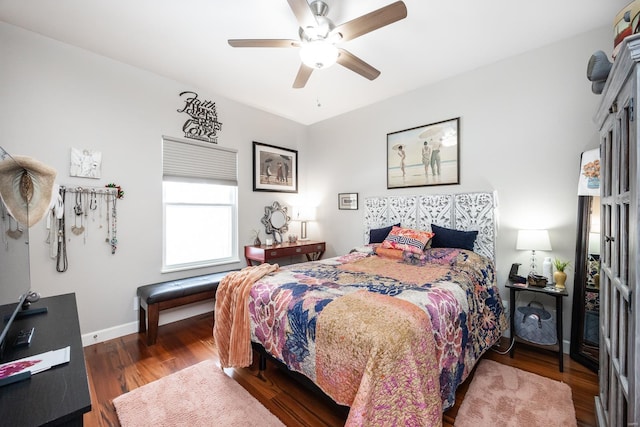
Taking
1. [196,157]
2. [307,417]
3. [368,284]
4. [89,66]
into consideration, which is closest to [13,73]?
[89,66]

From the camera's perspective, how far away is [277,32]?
234cm

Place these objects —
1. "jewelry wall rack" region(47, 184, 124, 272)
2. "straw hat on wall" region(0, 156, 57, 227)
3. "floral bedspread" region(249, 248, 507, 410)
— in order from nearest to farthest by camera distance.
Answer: "straw hat on wall" region(0, 156, 57, 227), "floral bedspread" region(249, 248, 507, 410), "jewelry wall rack" region(47, 184, 124, 272)

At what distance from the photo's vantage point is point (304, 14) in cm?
172

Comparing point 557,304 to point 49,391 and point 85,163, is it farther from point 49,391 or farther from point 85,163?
point 85,163

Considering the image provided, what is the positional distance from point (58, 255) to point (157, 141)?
1.49 metres

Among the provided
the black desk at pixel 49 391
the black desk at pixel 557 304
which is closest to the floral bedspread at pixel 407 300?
the black desk at pixel 557 304

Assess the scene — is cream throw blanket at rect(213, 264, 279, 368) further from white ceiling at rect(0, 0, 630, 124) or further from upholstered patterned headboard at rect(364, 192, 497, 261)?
white ceiling at rect(0, 0, 630, 124)

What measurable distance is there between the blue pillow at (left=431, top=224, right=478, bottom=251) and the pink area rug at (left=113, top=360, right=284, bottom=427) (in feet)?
7.51

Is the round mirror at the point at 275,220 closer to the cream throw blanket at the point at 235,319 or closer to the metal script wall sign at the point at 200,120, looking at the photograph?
the metal script wall sign at the point at 200,120

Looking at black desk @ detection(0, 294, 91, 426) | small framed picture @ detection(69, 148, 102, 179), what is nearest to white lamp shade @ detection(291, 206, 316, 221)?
small framed picture @ detection(69, 148, 102, 179)

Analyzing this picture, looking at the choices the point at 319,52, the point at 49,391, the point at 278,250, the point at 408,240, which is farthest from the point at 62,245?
the point at 408,240

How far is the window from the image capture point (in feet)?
10.7

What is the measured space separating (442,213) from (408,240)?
658mm

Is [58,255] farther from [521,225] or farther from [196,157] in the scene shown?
[521,225]
